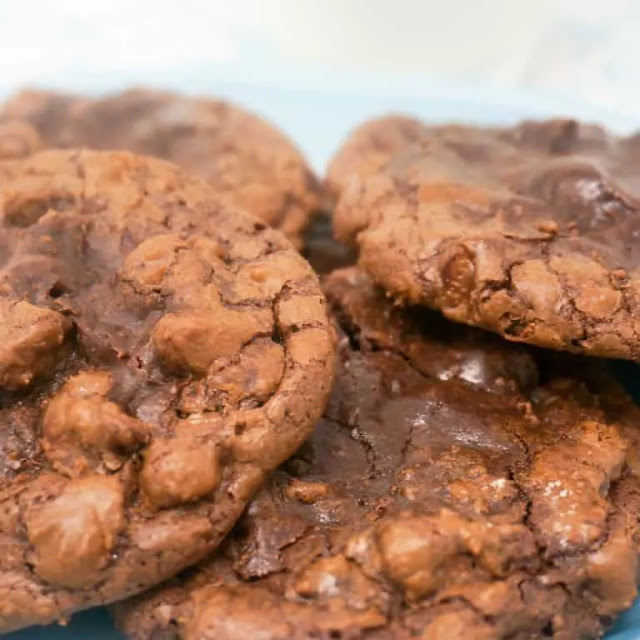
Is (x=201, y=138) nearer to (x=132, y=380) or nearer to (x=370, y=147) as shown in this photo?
(x=370, y=147)

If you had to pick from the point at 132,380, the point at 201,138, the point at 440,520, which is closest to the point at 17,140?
the point at 201,138

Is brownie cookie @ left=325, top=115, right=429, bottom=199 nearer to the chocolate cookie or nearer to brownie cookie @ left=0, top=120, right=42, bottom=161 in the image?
the chocolate cookie

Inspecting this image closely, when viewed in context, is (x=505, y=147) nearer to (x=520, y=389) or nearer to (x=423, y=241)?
(x=423, y=241)

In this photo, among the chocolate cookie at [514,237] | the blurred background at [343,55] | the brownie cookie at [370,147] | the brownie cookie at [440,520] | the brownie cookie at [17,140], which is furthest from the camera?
the blurred background at [343,55]

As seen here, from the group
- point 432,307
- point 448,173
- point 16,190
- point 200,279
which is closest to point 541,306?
point 432,307

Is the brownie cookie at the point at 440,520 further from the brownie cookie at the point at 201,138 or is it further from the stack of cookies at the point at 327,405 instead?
the brownie cookie at the point at 201,138

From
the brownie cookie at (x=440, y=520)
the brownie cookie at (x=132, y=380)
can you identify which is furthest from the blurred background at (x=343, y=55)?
the brownie cookie at (x=440, y=520)
